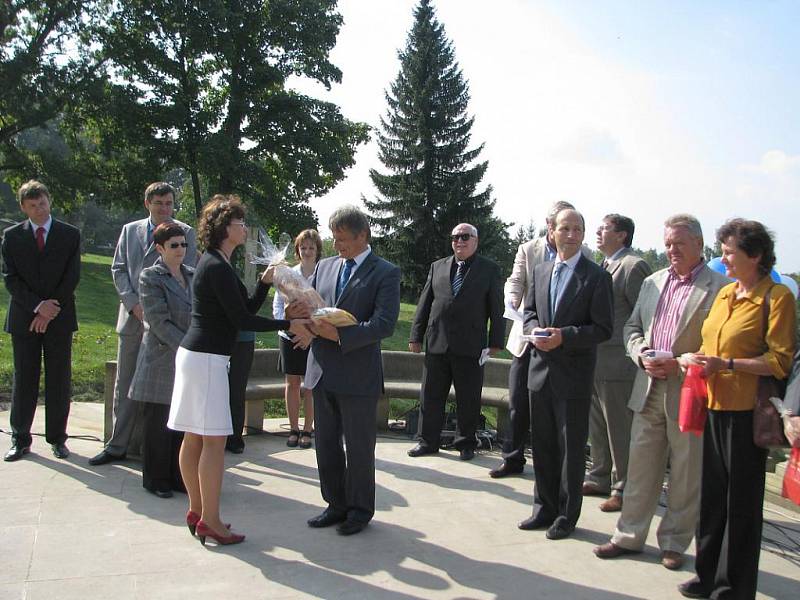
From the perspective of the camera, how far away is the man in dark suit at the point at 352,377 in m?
4.31

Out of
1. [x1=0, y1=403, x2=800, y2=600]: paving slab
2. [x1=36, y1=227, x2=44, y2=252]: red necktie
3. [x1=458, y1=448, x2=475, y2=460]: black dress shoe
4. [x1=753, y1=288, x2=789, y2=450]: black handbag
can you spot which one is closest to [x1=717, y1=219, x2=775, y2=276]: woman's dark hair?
[x1=753, y1=288, x2=789, y2=450]: black handbag

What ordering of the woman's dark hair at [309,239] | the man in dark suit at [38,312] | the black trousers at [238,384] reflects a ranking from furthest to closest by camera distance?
1. the woman's dark hair at [309,239]
2. the black trousers at [238,384]
3. the man in dark suit at [38,312]

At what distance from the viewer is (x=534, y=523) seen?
4426mm

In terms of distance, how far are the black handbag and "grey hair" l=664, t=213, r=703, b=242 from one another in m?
0.68

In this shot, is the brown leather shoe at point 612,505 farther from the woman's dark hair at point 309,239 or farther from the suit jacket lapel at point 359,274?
the woman's dark hair at point 309,239

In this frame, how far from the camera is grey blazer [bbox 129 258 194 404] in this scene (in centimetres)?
490

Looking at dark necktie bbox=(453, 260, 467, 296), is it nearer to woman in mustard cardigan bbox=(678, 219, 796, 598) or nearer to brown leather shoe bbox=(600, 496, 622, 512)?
brown leather shoe bbox=(600, 496, 622, 512)

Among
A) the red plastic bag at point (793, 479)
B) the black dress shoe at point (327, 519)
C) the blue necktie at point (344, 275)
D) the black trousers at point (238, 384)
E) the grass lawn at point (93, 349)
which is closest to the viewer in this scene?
the red plastic bag at point (793, 479)

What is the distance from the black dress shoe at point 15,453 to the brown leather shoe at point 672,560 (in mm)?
4839

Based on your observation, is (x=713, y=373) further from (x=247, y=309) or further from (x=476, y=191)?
(x=476, y=191)

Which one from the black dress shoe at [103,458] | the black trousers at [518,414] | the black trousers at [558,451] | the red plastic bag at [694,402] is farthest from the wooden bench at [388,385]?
the red plastic bag at [694,402]

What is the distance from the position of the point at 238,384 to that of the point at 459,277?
7.15ft

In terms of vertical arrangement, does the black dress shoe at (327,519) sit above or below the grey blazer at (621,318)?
below

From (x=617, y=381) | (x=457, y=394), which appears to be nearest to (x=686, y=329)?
(x=617, y=381)
